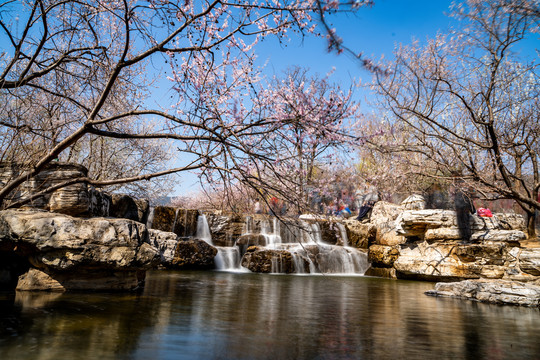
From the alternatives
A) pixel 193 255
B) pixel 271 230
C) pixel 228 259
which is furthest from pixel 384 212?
pixel 193 255

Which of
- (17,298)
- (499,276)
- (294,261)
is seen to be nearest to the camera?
(17,298)

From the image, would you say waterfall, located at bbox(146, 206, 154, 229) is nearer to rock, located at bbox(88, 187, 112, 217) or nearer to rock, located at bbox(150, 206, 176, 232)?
rock, located at bbox(150, 206, 176, 232)

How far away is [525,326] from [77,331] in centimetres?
576

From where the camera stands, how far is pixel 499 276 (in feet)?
34.6

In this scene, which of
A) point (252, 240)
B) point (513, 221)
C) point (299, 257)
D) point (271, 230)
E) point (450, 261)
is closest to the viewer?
point (450, 261)

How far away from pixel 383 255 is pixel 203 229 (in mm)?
7400

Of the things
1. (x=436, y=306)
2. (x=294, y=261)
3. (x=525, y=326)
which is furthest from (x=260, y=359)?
(x=294, y=261)

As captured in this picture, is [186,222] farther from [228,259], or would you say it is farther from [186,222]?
[228,259]

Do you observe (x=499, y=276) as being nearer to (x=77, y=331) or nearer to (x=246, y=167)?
(x=246, y=167)

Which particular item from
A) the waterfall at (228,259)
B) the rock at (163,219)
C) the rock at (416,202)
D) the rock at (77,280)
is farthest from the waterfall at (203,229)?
the rock at (77,280)

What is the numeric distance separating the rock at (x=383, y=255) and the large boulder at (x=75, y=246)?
9.41 meters

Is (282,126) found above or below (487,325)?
above

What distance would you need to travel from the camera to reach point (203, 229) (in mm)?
16344

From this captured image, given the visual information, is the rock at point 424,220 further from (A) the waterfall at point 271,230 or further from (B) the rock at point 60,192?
(B) the rock at point 60,192
